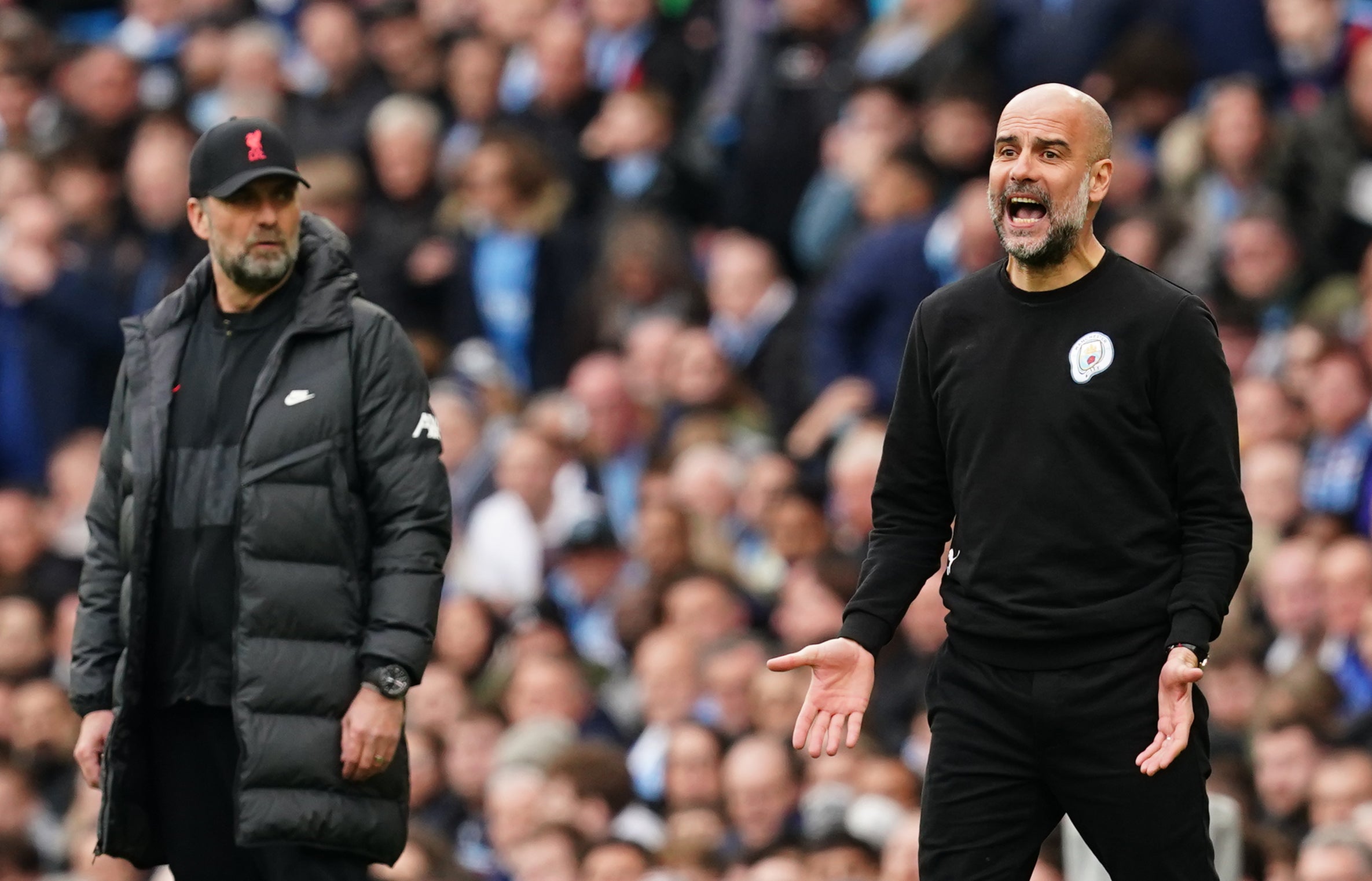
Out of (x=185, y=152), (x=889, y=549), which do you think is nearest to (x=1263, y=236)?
(x=889, y=549)

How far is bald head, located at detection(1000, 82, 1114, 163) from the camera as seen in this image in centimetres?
512

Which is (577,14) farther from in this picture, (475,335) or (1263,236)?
(1263,236)

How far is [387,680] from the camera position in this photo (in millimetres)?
5867

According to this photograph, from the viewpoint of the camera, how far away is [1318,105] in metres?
10.2

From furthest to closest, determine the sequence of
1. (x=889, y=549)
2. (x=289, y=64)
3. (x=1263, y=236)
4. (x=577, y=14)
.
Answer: (x=289, y=64), (x=577, y=14), (x=1263, y=236), (x=889, y=549)

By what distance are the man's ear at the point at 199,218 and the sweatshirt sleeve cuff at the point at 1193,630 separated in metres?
2.65

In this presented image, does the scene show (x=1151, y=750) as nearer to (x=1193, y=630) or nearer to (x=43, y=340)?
(x=1193, y=630)

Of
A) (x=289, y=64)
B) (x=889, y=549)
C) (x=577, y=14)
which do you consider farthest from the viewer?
(x=289, y=64)

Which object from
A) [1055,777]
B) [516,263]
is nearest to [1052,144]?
[1055,777]

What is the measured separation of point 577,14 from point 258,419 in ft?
24.8

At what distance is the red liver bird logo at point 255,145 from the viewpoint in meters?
6.12

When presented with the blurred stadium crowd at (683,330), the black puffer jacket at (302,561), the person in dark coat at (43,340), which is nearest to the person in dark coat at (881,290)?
the blurred stadium crowd at (683,330)

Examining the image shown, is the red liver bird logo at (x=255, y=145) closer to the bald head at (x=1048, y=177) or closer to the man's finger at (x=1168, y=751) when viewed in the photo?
the bald head at (x=1048, y=177)

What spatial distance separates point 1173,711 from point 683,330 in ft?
21.6
